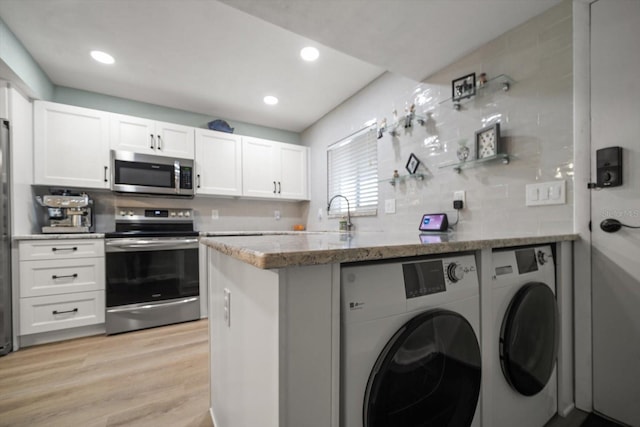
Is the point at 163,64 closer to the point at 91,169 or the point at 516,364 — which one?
the point at 91,169

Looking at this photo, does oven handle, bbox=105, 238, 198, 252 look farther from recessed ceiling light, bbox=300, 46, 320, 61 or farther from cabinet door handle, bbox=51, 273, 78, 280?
recessed ceiling light, bbox=300, 46, 320, 61

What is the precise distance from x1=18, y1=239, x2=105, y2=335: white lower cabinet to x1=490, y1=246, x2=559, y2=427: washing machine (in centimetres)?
317

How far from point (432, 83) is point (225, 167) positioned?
255 cm

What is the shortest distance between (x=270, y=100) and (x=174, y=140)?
49.0 inches

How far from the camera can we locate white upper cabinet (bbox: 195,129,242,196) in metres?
3.22

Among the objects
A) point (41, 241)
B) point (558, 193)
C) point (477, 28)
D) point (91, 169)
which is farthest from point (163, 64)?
point (558, 193)

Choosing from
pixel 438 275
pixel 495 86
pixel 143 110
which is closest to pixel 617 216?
pixel 495 86

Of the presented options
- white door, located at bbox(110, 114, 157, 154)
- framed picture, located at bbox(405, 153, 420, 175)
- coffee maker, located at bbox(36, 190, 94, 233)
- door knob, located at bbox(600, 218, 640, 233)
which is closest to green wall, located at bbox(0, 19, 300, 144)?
white door, located at bbox(110, 114, 157, 154)

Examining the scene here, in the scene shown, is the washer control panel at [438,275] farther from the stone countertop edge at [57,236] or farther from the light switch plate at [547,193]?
the stone countertop edge at [57,236]

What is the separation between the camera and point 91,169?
268 centimetres

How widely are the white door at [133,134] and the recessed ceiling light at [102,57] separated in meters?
0.57

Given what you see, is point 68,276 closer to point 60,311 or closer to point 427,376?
point 60,311

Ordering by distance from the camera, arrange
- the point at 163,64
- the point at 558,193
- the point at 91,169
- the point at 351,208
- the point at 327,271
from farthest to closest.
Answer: the point at 351,208, the point at 91,169, the point at 163,64, the point at 558,193, the point at 327,271

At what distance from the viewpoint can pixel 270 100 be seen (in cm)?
313
